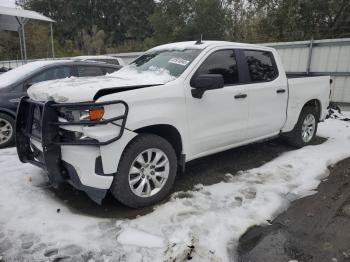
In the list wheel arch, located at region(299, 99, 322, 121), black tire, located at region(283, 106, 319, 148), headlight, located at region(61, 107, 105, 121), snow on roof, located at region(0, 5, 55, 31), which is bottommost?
black tire, located at region(283, 106, 319, 148)

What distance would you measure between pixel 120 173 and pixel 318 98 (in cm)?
452

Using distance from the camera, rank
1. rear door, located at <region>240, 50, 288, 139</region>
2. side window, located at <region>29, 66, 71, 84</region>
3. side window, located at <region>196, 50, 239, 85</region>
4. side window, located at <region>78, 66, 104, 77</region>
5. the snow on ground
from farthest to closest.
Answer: side window, located at <region>78, 66, 104, 77</region>, side window, located at <region>29, 66, 71, 84</region>, rear door, located at <region>240, 50, 288, 139</region>, side window, located at <region>196, 50, 239, 85</region>, the snow on ground

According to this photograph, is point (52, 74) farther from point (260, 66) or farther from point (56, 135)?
point (260, 66)

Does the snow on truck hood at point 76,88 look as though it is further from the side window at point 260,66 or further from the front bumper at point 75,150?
the side window at point 260,66

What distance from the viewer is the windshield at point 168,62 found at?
4352mm

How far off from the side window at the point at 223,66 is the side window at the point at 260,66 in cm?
35

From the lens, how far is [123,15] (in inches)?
1561

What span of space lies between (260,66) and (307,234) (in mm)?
2790

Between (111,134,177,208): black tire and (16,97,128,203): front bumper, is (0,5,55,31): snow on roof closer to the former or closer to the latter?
(16,97,128,203): front bumper

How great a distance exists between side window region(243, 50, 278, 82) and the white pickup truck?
2 centimetres

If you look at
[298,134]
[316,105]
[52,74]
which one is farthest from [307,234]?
[52,74]

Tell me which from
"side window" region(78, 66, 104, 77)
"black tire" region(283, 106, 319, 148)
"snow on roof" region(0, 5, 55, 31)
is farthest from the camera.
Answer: "snow on roof" region(0, 5, 55, 31)

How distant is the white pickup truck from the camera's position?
341 cm

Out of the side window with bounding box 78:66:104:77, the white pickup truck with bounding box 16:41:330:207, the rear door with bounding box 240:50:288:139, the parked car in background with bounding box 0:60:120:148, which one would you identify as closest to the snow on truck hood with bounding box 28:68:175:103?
the white pickup truck with bounding box 16:41:330:207
